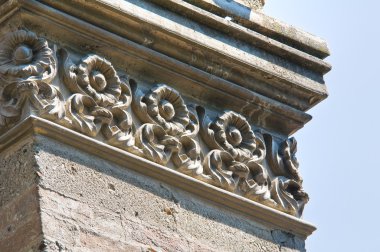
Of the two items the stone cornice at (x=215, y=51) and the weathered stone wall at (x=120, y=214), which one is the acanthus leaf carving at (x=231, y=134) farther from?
the weathered stone wall at (x=120, y=214)

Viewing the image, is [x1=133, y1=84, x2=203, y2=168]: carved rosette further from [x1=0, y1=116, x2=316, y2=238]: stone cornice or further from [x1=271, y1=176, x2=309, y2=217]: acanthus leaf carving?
[x1=271, y1=176, x2=309, y2=217]: acanthus leaf carving

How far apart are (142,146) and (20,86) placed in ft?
1.94

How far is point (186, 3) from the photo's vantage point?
301 inches

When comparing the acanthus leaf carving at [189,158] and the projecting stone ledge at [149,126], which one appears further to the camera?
the acanthus leaf carving at [189,158]

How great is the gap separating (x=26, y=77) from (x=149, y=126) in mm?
606

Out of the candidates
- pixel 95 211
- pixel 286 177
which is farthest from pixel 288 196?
pixel 95 211

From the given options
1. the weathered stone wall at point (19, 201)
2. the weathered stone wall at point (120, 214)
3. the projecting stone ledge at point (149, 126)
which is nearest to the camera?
the weathered stone wall at point (19, 201)

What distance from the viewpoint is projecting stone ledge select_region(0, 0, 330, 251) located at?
6840 millimetres

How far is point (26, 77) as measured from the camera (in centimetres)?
695

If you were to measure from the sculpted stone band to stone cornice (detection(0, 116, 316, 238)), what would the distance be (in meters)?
0.05

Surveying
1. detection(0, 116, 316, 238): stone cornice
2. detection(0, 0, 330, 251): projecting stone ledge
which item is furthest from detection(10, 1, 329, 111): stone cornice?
detection(0, 116, 316, 238): stone cornice

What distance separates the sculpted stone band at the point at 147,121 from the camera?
22.9 ft

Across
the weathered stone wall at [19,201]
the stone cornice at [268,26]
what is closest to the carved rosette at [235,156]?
the stone cornice at [268,26]

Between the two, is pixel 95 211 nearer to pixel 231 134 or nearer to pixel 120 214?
pixel 120 214
